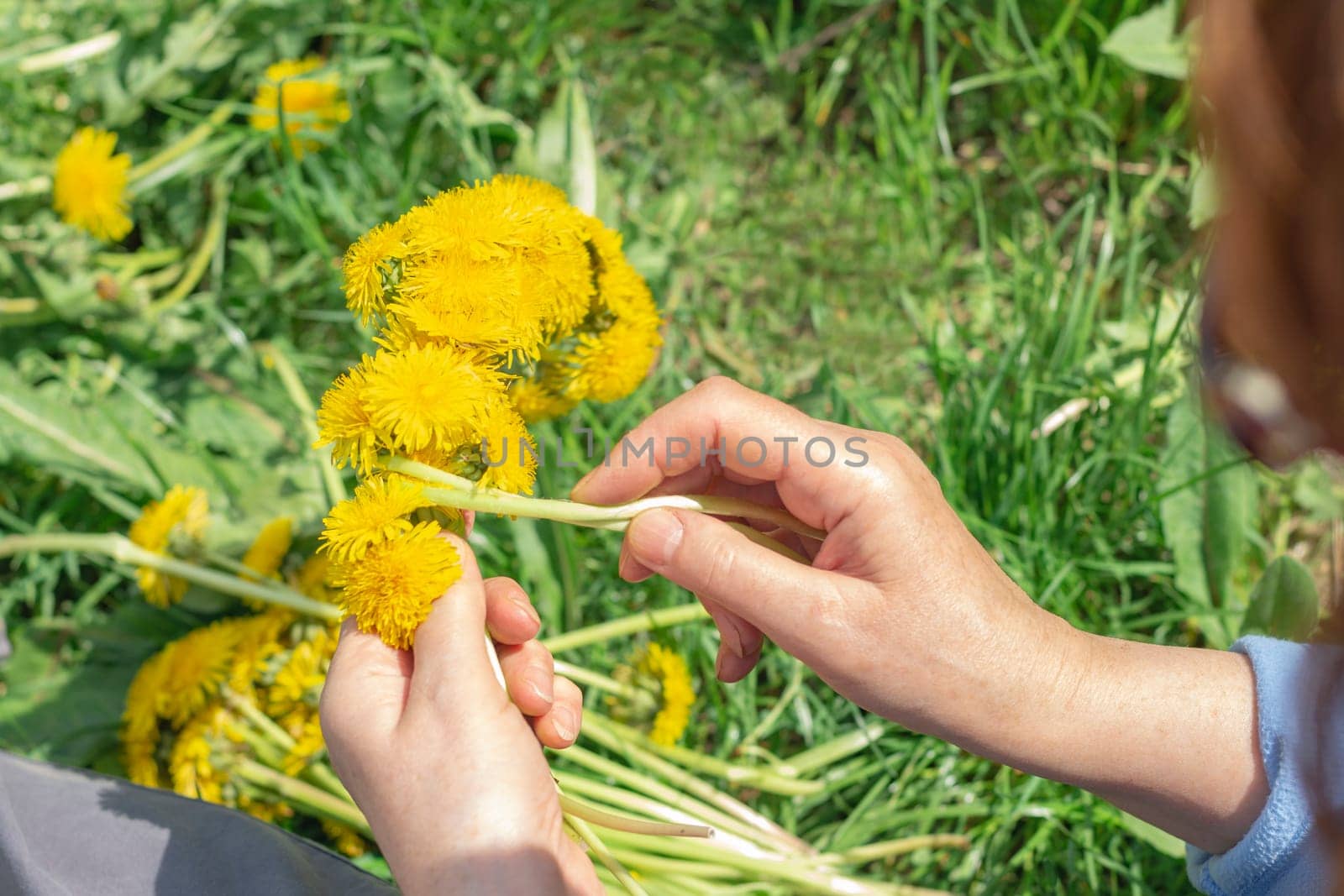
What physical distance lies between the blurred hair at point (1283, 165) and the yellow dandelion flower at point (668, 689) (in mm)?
1065

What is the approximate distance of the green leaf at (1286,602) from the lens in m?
1.46

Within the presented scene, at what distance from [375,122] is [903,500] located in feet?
5.42

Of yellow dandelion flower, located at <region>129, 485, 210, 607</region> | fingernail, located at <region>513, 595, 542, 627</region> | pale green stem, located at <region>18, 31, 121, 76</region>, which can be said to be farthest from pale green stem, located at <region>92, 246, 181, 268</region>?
fingernail, located at <region>513, 595, 542, 627</region>

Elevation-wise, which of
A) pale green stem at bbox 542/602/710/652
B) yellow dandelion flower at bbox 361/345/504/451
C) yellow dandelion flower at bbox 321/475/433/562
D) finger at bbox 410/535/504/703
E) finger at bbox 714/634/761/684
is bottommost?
pale green stem at bbox 542/602/710/652

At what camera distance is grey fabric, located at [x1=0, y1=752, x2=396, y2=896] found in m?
1.14

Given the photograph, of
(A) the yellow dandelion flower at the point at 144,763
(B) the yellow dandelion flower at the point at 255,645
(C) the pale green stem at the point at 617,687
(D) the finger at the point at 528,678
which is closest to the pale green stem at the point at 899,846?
(C) the pale green stem at the point at 617,687

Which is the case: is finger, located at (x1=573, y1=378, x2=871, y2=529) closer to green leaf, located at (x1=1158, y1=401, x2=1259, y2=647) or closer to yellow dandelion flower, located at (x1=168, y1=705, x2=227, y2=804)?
yellow dandelion flower, located at (x1=168, y1=705, x2=227, y2=804)

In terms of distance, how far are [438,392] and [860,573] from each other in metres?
0.50

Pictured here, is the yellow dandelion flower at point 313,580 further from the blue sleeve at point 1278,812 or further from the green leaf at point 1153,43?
the green leaf at point 1153,43

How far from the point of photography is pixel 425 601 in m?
1.00

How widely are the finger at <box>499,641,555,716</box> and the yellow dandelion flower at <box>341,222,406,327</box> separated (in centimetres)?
42

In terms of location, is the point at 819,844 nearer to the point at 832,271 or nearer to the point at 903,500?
the point at 903,500

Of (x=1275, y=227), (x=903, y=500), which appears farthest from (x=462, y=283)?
(x=1275, y=227)

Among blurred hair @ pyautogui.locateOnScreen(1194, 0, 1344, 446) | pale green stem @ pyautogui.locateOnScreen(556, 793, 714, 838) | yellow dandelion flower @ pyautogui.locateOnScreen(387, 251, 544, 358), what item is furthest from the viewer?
pale green stem @ pyautogui.locateOnScreen(556, 793, 714, 838)
